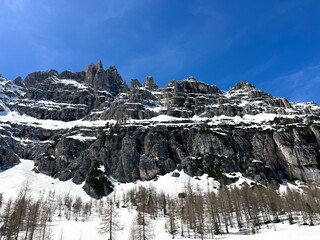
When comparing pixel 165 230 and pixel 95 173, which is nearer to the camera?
pixel 165 230

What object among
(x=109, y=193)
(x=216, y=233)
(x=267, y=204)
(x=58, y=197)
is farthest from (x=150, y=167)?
(x=216, y=233)

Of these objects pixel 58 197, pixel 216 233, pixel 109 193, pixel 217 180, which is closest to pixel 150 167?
pixel 109 193

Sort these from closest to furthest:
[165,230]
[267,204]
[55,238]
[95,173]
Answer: [55,238]
[165,230]
[267,204]
[95,173]

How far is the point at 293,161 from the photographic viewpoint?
198625 millimetres

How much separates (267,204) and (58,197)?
118 meters

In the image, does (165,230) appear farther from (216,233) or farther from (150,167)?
(150,167)

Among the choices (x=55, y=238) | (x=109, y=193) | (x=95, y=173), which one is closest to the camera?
(x=55, y=238)

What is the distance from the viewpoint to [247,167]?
621 ft

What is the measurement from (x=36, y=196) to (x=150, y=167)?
7618 cm

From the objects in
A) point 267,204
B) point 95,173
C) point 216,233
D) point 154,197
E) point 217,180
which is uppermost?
point 95,173

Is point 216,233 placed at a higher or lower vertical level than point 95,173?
lower

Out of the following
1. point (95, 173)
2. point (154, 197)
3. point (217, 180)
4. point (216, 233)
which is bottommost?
point (216, 233)

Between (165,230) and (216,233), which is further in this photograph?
(165,230)

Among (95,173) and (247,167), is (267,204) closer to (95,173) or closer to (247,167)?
(247,167)
